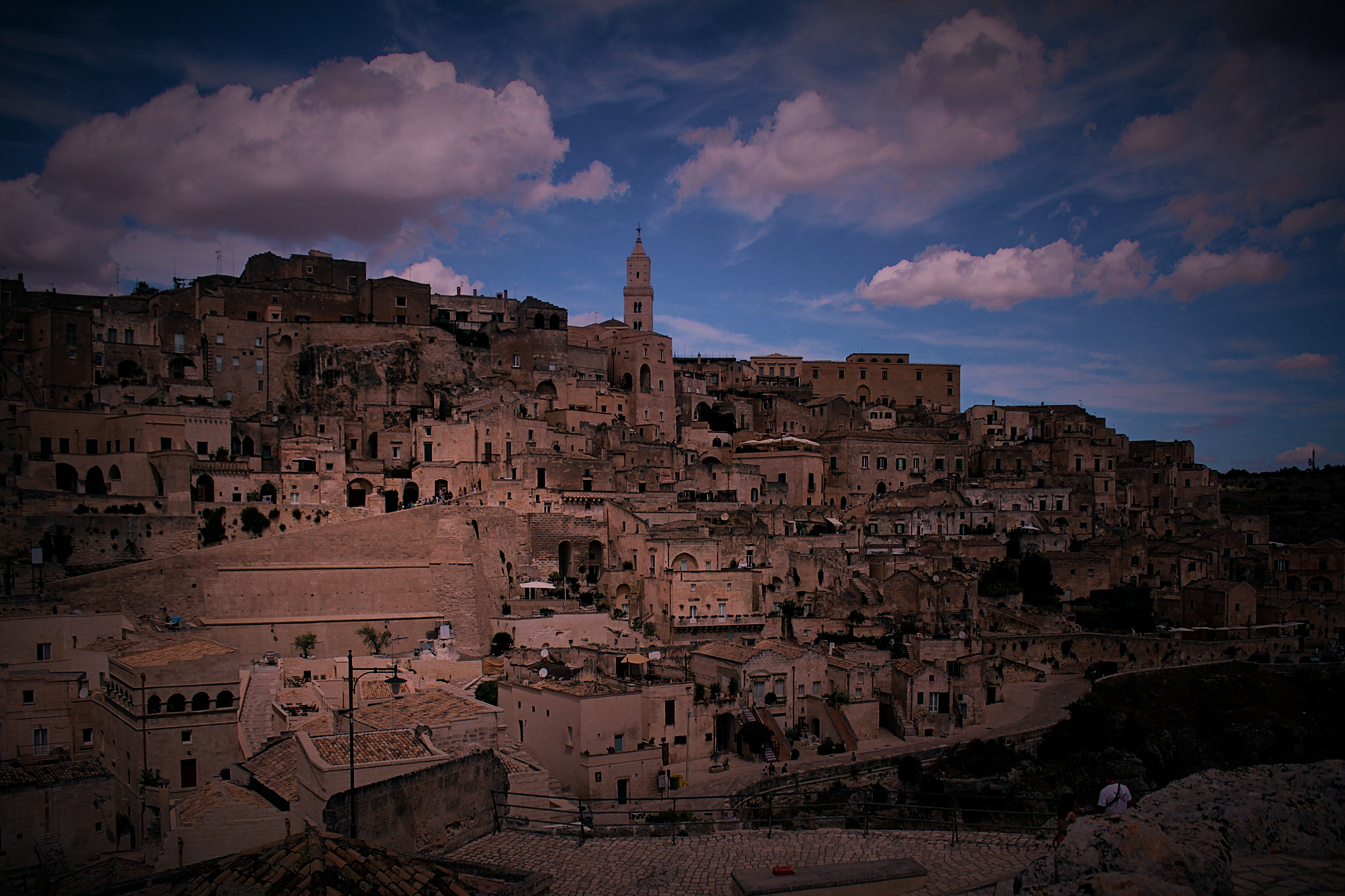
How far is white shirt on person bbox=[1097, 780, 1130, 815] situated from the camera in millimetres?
A: 8695

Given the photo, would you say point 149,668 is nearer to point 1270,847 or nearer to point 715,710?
point 715,710

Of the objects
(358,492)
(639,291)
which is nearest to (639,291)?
Answer: (639,291)

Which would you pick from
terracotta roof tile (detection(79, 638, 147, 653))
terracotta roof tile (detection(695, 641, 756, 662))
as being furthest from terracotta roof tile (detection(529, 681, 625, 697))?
terracotta roof tile (detection(79, 638, 147, 653))

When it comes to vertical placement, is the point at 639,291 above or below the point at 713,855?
above

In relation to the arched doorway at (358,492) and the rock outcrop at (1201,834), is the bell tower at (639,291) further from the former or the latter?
the rock outcrop at (1201,834)

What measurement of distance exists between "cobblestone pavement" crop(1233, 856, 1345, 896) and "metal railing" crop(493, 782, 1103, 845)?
8.81 ft

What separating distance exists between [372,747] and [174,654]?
9.02 metres

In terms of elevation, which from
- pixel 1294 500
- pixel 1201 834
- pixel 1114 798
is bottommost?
pixel 1114 798

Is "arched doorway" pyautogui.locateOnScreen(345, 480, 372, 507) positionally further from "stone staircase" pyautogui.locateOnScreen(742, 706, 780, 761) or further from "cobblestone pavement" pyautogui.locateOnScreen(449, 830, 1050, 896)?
"cobblestone pavement" pyautogui.locateOnScreen(449, 830, 1050, 896)

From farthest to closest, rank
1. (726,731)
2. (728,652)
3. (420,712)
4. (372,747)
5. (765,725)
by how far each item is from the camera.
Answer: (728,652) < (765,725) < (726,731) < (420,712) < (372,747)

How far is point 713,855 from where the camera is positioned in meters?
12.1

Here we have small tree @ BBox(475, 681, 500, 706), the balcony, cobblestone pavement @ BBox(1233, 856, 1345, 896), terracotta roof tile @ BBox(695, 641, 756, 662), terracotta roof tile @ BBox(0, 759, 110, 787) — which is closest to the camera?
cobblestone pavement @ BBox(1233, 856, 1345, 896)

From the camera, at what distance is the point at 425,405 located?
163 feet

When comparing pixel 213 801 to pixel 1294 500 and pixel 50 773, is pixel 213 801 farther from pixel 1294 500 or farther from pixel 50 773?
pixel 1294 500
